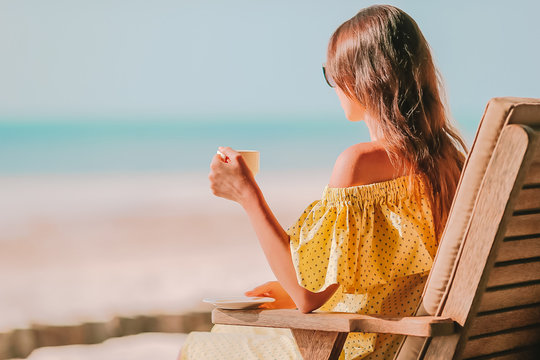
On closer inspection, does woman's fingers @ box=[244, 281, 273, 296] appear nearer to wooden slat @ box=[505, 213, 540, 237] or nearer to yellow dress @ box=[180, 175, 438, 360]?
yellow dress @ box=[180, 175, 438, 360]

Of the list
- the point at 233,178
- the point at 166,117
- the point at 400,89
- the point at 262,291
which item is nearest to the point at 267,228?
the point at 233,178

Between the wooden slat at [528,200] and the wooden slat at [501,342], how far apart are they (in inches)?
11.1

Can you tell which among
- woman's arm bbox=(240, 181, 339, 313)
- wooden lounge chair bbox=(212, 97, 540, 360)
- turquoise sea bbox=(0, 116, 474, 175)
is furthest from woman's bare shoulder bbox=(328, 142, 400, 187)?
turquoise sea bbox=(0, 116, 474, 175)

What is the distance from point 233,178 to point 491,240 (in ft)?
2.00

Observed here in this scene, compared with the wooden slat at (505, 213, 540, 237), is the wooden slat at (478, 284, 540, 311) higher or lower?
lower

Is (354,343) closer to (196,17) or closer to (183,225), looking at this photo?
(183,225)

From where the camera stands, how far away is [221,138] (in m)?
21.1

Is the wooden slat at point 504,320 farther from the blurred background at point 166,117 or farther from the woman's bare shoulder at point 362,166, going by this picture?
the blurred background at point 166,117

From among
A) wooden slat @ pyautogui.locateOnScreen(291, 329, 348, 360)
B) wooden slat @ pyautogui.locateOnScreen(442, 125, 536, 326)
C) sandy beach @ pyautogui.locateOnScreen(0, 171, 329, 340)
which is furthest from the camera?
sandy beach @ pyautogui.locateOnScreen(0, 171, 329, 340)

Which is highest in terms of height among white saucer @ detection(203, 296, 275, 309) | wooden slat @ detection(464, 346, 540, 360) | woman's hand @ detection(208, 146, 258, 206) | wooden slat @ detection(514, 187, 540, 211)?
wooden slat @ detection(514, 187, 540, 211)

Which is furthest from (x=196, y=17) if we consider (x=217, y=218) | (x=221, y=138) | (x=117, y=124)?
(x=217, y=218)

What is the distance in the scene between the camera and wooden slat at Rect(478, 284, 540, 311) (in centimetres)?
155

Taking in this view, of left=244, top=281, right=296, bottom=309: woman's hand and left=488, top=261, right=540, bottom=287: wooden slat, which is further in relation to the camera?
left=244, top=281, right=296, bottom=309: woman's hand

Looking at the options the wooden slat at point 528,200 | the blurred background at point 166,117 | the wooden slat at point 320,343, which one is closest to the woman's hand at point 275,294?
the wooden slat at point 320,343
